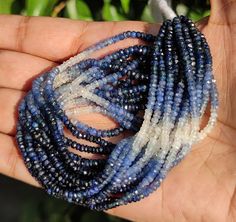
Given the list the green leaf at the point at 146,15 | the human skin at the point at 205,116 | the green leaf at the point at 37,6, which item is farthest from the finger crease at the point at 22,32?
the green leaf at the point at 146,15

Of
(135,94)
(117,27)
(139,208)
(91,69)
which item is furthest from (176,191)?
(117,27)

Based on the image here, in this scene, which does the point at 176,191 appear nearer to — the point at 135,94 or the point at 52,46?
the point at 135,94

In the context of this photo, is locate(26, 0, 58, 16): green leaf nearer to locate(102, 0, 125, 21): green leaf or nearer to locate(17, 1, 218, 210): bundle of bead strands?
locate(102, 0, 125, 21): green leaf

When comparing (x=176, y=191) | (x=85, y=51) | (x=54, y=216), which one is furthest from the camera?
(x=54, y=216)

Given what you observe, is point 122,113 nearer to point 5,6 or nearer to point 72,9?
point 72,9

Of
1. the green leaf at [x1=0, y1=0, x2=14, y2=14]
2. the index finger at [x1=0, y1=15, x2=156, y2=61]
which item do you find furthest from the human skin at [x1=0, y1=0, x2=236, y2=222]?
the green leaf at [x1=0, y1=0, x2=14, y2=14]

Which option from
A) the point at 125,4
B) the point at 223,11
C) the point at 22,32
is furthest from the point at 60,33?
the point at 223,11

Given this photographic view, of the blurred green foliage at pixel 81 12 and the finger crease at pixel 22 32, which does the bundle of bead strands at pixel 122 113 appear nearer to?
the finger crease at pixel 22 32
